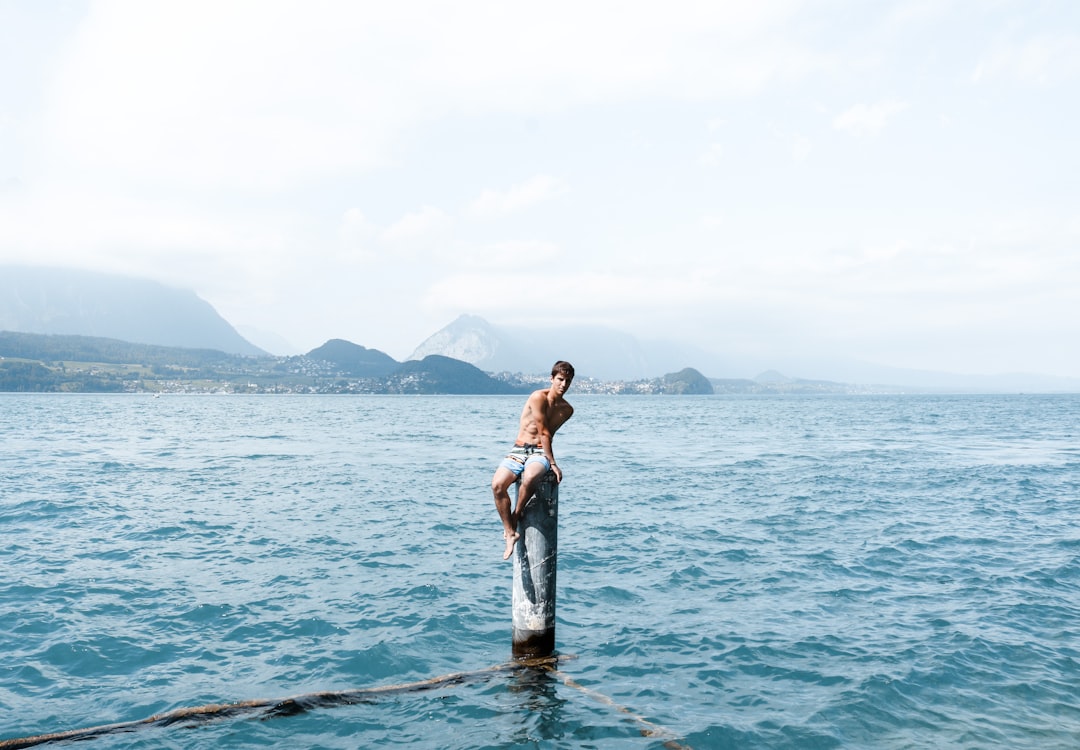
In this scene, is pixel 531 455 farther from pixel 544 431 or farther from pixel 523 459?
pixel 544 431

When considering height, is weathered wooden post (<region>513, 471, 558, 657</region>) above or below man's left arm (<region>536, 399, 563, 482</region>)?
below

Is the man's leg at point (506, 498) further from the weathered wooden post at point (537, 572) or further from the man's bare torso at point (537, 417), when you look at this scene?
the man's bare torso at point (537, 417)

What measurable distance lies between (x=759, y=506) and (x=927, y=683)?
19.9 m

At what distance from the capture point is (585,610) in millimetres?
16594

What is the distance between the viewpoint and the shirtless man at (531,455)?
11625 millimetres

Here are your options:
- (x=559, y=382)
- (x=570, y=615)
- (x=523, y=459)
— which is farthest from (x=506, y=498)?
(x=570, y=615)

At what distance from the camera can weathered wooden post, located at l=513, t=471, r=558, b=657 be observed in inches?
465

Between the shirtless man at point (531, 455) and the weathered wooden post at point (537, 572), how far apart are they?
0.13m

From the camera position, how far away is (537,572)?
12078mm

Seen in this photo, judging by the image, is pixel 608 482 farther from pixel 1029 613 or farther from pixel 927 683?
pixel 927 683

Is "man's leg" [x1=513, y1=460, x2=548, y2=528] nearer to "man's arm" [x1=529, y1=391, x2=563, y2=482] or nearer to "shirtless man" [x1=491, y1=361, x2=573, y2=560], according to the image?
"shirtless man" [x1=491, y1=361, x2=573, y2=560]

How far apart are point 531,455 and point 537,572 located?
6.60 feet

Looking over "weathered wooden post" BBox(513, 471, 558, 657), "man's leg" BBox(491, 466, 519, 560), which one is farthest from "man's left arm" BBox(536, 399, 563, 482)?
"man's leg" BBox(491, 466, 519, 560)

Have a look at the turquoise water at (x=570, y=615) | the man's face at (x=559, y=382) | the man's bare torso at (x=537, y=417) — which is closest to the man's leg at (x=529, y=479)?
the man's bare torso at (x=537, y=417)
